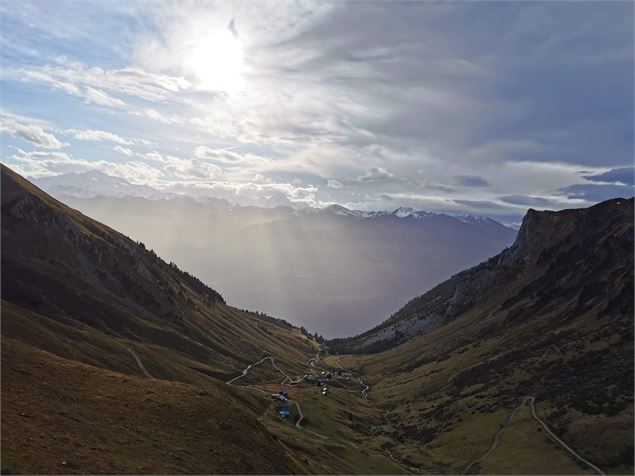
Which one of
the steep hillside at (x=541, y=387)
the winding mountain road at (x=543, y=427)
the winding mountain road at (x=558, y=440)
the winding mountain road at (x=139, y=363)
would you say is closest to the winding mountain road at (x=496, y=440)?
the winding mountain road at (x=543, y=427)

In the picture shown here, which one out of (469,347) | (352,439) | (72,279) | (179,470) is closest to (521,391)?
(352,439)

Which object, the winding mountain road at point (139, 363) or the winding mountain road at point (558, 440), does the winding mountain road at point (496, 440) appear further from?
the winding mountain road at point (139, 363)

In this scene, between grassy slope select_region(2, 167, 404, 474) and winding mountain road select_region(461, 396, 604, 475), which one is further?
winding mountain road select_region(461, 396, 604, 475)

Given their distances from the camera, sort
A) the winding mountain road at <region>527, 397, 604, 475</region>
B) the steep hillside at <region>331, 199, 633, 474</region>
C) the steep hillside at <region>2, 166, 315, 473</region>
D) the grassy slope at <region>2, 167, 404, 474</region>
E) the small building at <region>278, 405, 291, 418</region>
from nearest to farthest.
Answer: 1. the steep hillside at <region>2, 166, 315, 473</region>
2. the grassy slope at <region>2, 167, 404, 474</region>
3. the winding mountain road at <region>527, 397, 604, 475</region>
4. the steep hillside at <region>331, 199, 633, 474</region>
5. the small building at <region>278, 405, 291, 418</region>

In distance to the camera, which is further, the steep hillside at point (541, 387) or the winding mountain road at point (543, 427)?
the steep hillside at point (541, 387)

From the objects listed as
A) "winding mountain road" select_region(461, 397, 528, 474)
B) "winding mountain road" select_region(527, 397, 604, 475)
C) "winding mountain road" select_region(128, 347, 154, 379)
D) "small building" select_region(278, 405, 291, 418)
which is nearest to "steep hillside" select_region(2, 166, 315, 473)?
"winding mountain road" select_region(128, 347, 154, 379)

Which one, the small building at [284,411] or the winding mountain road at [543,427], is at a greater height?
the winding mountain road at [543,427]

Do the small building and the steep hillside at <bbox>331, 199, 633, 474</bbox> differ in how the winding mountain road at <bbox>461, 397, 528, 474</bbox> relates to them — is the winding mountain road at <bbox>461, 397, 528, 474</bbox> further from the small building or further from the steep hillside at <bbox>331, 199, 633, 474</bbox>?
the small building
